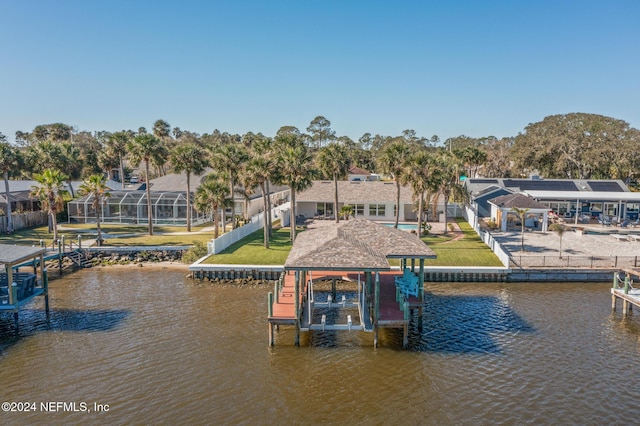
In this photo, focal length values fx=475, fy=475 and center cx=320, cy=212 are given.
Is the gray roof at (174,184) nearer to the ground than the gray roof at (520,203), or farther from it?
farther from it

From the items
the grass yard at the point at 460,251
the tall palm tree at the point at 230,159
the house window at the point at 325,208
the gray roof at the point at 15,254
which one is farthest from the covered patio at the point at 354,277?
the house window at the point at 325,208

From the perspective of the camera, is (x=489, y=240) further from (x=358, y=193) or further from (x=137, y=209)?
(x=137, y=209)

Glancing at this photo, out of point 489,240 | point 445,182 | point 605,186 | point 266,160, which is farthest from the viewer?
point 605,186

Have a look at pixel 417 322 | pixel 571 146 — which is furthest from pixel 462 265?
pixel 571 146

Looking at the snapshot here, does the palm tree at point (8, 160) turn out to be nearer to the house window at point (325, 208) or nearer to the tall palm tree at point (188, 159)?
the tall palm tree at point (188, 159)

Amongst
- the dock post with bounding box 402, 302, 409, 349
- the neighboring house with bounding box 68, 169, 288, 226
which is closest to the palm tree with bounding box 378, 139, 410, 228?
the neighboring house with bounding box 68, 169, 288, 226

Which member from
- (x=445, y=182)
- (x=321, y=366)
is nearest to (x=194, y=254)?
(x=321, y=366)

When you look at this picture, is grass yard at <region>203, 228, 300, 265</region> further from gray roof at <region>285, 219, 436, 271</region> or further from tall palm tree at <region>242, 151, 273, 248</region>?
gray roof at <region>285, 219, 436, 271</region>
